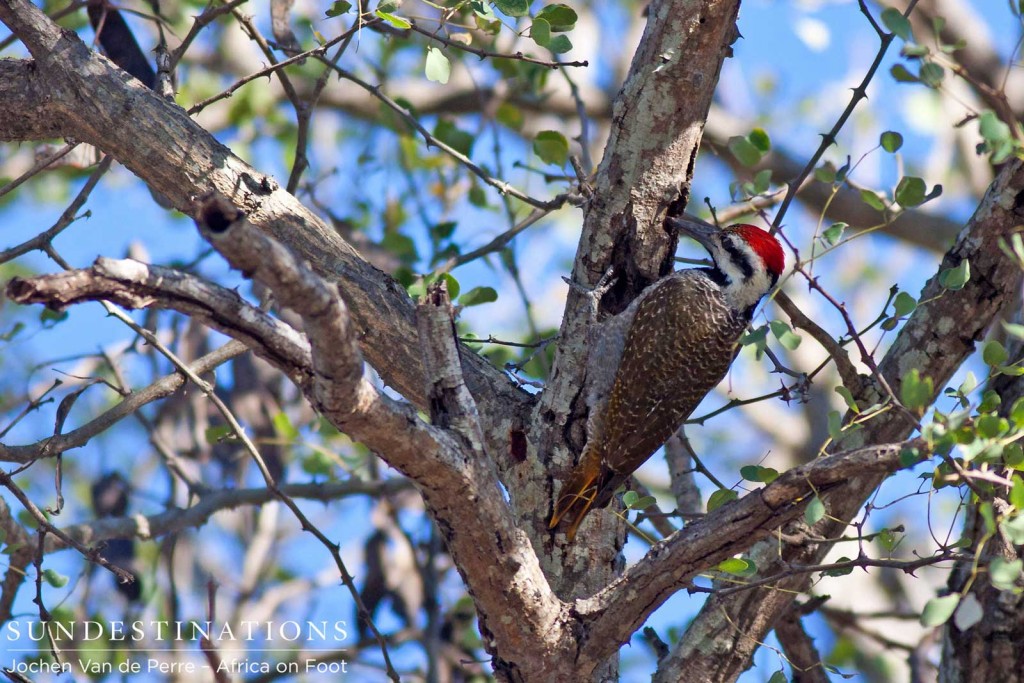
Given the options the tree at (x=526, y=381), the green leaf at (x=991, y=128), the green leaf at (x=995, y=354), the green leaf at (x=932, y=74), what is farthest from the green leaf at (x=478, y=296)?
the green leaf at (x=991, y=128)

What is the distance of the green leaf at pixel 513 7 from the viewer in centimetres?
335

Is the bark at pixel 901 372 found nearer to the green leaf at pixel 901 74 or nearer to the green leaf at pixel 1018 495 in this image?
the green leaf at pixel 901 74

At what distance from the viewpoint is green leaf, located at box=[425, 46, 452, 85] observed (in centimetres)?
349

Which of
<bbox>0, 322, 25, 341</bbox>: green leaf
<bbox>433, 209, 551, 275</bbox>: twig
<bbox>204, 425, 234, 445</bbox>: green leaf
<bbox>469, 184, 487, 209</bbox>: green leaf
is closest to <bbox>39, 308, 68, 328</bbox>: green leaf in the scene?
<bbox>0, 322, 25, 341</bbox>: green leaf

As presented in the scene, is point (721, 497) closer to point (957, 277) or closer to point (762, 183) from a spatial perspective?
point (957, 277)

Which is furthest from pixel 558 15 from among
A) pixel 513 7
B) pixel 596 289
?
pixel 596 289

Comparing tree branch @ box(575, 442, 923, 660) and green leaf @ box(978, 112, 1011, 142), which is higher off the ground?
green leaf @ box(978, 112, 1011, 142)

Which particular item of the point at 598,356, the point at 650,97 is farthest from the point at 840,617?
the point at 650,97

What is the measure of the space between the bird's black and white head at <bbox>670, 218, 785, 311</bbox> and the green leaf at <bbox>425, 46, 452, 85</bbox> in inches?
64.0

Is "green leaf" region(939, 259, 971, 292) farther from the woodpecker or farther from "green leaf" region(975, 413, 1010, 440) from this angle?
the woodpecker

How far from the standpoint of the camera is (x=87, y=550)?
3430 millimetres

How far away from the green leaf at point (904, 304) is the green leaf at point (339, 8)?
2.08m

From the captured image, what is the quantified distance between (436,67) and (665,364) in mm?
1666

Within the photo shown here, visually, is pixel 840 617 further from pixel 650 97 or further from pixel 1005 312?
pixel 650 97
